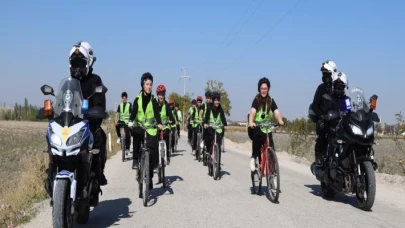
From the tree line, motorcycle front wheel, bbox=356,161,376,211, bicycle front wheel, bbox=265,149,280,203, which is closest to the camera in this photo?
motorcycle front wheel, bbox=356,161,376,211

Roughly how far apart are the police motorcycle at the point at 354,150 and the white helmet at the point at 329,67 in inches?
33.7

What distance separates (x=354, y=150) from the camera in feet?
26.8

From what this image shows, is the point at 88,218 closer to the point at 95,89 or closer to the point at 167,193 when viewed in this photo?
the point at 95,89

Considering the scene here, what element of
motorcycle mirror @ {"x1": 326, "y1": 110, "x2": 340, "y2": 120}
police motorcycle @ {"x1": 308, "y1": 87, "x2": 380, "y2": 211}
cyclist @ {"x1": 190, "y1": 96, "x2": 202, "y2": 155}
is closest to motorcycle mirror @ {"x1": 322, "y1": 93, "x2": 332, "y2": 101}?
police motorcycle @ {"x1": 308, "y1": 87, "x2": 380, "y2": 211}

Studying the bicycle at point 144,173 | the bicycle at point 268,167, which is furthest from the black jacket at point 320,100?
the bicycle at point 144,173

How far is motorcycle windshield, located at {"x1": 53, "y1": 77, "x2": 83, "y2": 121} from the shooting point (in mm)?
5828

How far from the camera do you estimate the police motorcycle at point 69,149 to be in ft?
18.0

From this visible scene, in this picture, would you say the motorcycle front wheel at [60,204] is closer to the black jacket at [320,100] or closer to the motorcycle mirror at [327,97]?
the motorcycle mirror at [327,97]

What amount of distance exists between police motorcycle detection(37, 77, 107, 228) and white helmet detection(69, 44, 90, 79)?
1.64ft

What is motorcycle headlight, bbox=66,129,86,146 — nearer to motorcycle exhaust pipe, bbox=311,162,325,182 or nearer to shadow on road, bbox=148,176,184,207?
shadow on road, bbox=148,176,184,207

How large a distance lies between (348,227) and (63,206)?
3.82m

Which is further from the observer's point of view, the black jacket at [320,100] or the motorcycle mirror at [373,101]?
the black jacket at [320,100]

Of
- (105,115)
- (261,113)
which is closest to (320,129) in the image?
(261,113)

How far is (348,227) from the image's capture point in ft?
22.1
